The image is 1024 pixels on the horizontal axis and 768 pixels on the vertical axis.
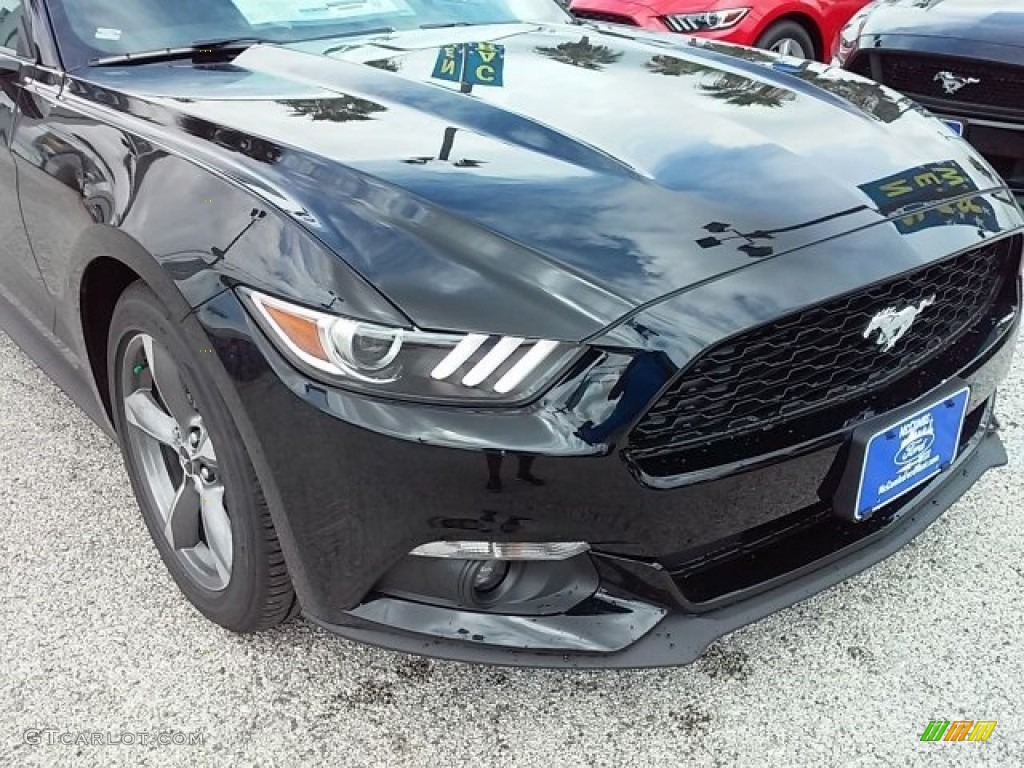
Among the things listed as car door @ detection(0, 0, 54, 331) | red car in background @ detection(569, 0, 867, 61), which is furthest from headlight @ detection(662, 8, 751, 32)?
car door @ detection(0, 0, 54, 331)

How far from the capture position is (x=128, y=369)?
7.16 ft

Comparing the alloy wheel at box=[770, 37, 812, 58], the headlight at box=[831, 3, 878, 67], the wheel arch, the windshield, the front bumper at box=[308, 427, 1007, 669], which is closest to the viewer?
the front bumper at box=[308, 427, 1007, 669]

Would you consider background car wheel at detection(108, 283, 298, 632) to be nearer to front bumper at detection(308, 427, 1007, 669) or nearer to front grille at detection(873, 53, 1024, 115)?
front bumper at detection(308, 427, 1007, 669)

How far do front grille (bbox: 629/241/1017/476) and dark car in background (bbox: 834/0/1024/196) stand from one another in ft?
6.34

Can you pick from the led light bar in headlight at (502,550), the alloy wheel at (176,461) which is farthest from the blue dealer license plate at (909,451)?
the alloy wheel at (176,461)

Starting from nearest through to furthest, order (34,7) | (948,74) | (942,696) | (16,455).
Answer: (942,696)
(34,7)
(16,455)
(948,74)

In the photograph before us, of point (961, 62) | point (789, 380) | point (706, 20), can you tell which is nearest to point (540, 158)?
point (789, 380)

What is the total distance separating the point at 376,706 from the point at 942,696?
110 cm

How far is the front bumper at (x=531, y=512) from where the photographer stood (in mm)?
1537

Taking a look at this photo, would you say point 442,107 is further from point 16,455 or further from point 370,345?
point 16,455

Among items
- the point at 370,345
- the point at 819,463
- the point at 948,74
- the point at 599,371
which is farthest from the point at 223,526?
the point at 948,74

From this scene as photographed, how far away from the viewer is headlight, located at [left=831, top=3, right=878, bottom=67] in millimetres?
4246

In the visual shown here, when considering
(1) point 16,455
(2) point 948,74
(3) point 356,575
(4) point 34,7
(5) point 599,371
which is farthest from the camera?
(2) point 948,74

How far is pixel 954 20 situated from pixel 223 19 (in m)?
2.89
